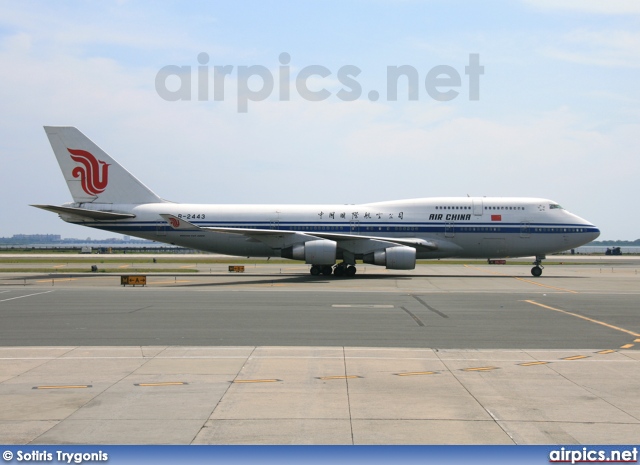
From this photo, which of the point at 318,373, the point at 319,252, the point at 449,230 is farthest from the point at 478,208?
the point at 318,373

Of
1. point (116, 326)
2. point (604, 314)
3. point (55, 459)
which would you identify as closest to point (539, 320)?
point (604, 314)

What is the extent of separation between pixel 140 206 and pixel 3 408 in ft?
107

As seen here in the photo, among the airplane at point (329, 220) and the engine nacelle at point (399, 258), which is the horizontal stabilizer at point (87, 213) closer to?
the airplane at point (329, 220)

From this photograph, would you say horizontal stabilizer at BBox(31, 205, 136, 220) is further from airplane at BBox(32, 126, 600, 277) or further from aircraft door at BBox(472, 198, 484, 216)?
aircraft door at BBox(472, 198, 484, 216)

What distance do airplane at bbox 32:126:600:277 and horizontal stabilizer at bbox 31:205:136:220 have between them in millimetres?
60

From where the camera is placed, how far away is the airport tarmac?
750 cm

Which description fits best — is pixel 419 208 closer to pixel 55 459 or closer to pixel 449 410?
pixel 449 410

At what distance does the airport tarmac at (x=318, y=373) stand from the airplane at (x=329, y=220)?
16628 mm

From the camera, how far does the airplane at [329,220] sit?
129ft

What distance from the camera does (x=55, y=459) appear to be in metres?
5.20

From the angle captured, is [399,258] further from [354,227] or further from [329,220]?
[329,220]

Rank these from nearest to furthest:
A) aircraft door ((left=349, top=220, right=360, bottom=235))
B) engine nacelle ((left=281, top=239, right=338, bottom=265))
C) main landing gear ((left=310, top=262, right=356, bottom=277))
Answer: engine nacelle ((left=281, top=239, right=338, bottom=265)), main landing gear ((left=310, top=262, right=356, bottom=277)), aircraft door ((left=349, top=220, right=360, bottom=235))

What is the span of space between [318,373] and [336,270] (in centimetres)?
2815

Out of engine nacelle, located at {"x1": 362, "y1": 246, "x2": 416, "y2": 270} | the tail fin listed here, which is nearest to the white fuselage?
the tail fin
